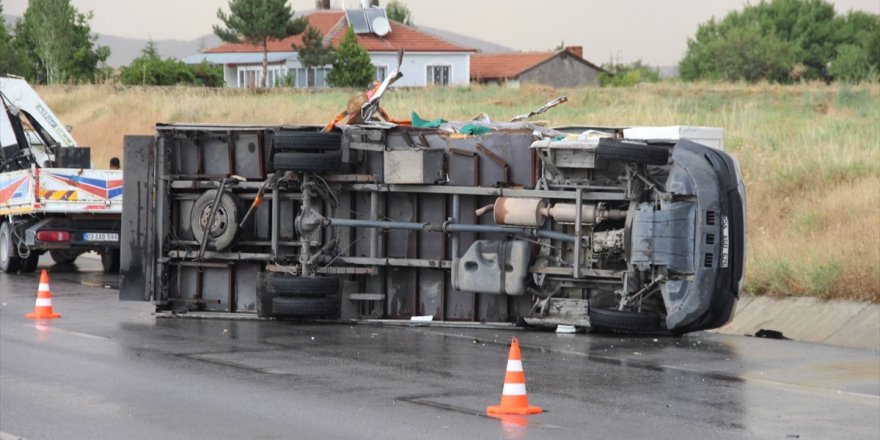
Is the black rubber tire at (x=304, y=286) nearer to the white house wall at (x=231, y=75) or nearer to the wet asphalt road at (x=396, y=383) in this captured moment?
the wet asphalt road at (x=396, y=383)

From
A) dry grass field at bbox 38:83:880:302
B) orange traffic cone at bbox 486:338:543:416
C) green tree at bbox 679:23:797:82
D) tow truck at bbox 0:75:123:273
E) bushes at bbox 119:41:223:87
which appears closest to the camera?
orange traffic cone at bbox 486:338:543:416

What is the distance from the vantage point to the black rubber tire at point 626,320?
1355cm

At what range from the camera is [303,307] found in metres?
14.7

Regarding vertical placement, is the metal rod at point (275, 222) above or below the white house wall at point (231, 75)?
below

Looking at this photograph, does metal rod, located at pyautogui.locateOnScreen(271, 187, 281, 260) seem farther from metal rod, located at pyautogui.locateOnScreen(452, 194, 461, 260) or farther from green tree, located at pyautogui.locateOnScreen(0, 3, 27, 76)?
green tree, located at pyautogui.locateOnScreen(0, 3, 27, 76)

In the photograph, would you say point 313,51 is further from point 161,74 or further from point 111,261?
point 111,261

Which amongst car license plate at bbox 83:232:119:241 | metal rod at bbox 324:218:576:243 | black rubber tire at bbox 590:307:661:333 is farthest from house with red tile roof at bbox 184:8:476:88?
black rubber tire at bbox 590:307:661:333

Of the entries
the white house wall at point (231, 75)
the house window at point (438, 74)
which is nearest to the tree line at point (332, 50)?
the white house wall at point (231, 75)

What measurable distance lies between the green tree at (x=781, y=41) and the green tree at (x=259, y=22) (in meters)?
28.4

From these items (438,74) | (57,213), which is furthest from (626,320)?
(438,74)

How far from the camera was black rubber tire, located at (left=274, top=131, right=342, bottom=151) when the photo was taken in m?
14.7

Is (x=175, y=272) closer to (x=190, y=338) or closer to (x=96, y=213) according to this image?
(x=190, y=338)

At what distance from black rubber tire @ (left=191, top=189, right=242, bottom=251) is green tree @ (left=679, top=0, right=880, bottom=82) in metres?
75.1

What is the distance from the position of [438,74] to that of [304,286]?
244 ft
